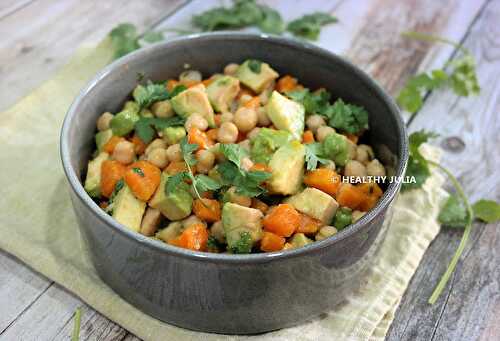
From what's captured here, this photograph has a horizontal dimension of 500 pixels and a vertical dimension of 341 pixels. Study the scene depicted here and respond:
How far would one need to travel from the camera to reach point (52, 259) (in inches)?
68.2

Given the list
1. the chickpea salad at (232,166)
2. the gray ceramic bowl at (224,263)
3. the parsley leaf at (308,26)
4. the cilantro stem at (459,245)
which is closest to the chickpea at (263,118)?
the chickpea salad at (232,166)

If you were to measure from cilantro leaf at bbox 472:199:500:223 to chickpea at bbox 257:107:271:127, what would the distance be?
2.35 feet

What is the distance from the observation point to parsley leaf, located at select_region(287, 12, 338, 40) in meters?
2.62

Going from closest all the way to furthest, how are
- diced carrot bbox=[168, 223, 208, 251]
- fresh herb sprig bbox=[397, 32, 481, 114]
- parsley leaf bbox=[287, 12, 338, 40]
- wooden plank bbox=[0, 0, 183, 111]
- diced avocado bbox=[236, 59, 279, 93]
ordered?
1. diced carrot bbox=[168, 223, 208, 251]
2. diced avocado bbox=[236, 59, 279, 93]
3. fresh herb sprig bbox=[397, 32, 481, 114]
4. wooden plank bbox=[0, 0, 183, 111]
5. parsley leaf bbox=[287, 12, 338, 40]

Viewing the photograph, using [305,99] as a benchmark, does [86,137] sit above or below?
below

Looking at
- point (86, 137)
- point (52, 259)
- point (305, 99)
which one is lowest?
point (52, 259)

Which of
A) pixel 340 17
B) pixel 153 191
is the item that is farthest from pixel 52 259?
pixel 340 17

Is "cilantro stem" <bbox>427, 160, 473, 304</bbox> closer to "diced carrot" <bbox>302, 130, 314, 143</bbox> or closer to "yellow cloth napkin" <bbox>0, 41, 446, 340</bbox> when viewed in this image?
"yellow cloth napkin" <bbox>0, 41, 446, 340</bbox>

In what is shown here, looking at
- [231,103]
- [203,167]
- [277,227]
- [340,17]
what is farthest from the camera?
[340,17]

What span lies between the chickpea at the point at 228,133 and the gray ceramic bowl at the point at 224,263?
0.42 metres

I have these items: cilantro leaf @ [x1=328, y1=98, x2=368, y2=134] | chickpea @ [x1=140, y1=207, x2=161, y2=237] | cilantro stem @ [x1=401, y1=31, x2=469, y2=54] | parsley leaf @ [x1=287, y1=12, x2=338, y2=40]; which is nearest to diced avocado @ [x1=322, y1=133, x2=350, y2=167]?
cilantro leaf @ [x1=328, y1=98, x2=368, y2=134]

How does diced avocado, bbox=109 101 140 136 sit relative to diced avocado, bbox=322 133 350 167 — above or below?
below

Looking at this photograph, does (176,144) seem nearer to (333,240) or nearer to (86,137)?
(86,137)

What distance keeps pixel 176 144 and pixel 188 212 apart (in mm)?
233
